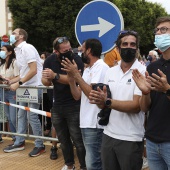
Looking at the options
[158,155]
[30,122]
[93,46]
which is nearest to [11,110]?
[30,122]

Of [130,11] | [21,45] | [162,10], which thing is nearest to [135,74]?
[21,45]

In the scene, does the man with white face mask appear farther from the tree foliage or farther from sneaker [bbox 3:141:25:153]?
the tree foliage

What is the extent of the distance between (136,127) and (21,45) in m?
3.17

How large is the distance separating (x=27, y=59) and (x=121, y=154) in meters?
2.95

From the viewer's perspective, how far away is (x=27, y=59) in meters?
5.23

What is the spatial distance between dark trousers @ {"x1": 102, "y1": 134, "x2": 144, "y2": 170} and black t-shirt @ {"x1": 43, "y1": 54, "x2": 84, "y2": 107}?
1.38 metres

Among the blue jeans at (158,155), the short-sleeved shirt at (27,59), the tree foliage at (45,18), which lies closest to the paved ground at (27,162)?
the short-sleeved shirt at (27,59)

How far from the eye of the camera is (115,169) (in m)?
2.91

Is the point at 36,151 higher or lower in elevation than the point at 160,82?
lower

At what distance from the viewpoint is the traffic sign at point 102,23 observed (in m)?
4.19

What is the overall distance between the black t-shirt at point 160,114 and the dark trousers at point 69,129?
171 centimetres

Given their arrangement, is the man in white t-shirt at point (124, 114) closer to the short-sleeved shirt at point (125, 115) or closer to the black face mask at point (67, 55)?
the short-sleeved shirt at point (125, 115)

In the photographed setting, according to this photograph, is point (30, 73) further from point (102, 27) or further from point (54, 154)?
point (102, 27)

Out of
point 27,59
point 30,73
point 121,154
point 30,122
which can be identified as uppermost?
point 27,59
